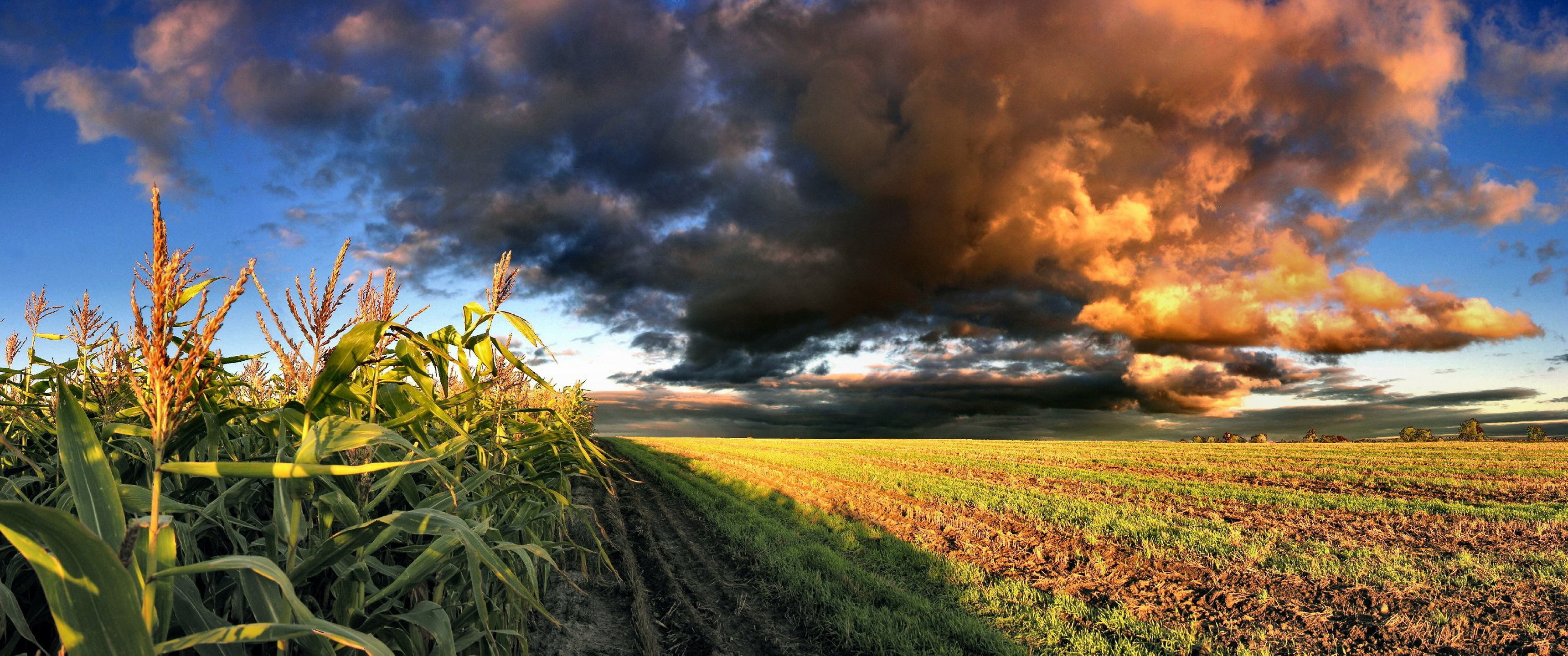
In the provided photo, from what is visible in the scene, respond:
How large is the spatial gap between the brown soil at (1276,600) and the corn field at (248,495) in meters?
7.11

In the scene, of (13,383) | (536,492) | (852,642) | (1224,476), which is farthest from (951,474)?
(13,383)

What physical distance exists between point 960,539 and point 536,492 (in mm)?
7732

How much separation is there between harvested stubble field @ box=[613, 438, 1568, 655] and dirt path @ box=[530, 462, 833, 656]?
0.41 m

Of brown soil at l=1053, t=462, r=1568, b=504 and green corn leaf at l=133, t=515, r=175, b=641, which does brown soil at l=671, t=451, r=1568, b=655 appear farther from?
brown soil at l=1053, t=462, r=1568, b=504

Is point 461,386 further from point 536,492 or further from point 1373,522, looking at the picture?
point 1373,522

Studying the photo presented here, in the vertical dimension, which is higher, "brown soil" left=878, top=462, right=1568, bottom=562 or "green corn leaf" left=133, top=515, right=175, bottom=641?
"green corn leaf" left=133, top=515, right=175, bottom=641

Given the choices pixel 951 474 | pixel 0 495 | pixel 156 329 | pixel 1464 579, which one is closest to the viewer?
pixel 156 329

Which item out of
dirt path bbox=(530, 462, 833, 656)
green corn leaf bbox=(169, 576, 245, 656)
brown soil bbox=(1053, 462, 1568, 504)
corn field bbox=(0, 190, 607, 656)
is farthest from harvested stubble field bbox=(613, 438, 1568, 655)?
green corn leaf bbox=(169, 576, 245, 656)

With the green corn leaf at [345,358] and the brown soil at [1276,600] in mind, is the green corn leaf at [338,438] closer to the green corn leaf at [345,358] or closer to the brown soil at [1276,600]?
the green corn leaf at [345,358]

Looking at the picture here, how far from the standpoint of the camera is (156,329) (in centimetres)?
107

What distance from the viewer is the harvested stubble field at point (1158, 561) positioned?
649cm

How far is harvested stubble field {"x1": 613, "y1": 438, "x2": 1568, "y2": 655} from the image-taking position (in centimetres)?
649

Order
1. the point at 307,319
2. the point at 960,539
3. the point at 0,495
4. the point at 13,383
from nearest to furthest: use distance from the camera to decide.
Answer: the point at 307,319 → the point at 0,495 → the point at 13,383 → the point at 960,539

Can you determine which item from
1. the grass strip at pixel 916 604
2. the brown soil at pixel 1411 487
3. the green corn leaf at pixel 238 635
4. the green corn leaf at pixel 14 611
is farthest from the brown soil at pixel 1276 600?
the brown soil at pixel 1411 487
